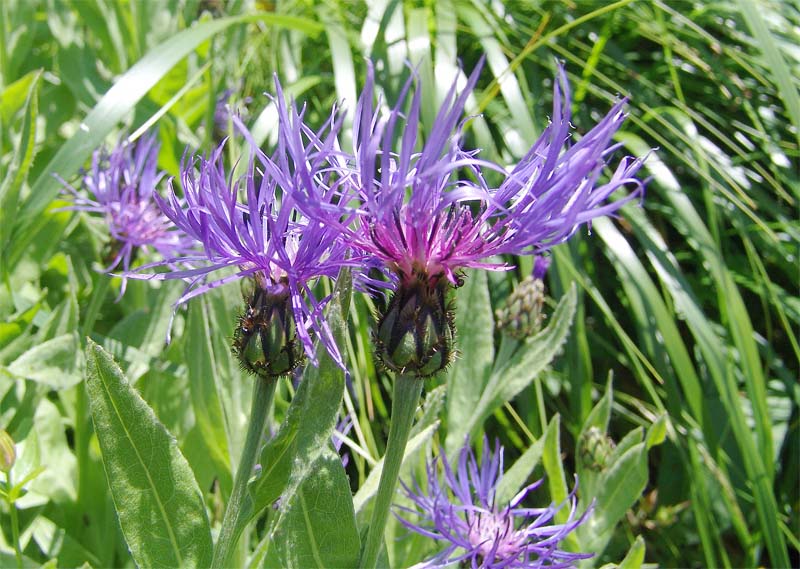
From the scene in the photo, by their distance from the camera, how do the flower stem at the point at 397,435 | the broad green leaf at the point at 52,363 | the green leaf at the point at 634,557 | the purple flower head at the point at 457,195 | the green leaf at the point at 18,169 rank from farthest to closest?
1. the green leaf at the point at 18,169
2. the broad green leaf at the point at 52,363
3. the green leaf at the point at 634,557
4. the flower stem at the point at 397,435
5. the purple flower head at the point at 457,195

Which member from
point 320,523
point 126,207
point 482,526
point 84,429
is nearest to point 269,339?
point 320,523

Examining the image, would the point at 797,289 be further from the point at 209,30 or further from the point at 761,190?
the point at 209,30

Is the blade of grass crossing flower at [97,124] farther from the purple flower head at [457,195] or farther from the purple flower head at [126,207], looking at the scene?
the purple flower head at [457,195]

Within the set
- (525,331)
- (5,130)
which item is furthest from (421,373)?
(5,130)

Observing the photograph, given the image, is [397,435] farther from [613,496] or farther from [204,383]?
[613,496]

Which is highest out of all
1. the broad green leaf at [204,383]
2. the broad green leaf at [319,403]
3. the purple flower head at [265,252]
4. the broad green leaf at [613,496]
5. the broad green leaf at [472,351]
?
the purple flower head at [265,252]

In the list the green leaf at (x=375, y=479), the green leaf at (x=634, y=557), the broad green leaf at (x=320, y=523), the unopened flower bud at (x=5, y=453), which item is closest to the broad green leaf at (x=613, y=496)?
the green leaf at (x=634, y=557)

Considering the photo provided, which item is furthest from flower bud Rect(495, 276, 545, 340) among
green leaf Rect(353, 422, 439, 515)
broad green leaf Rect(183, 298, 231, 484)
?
broad green leaf Rect(183, 298, 231, 484)
